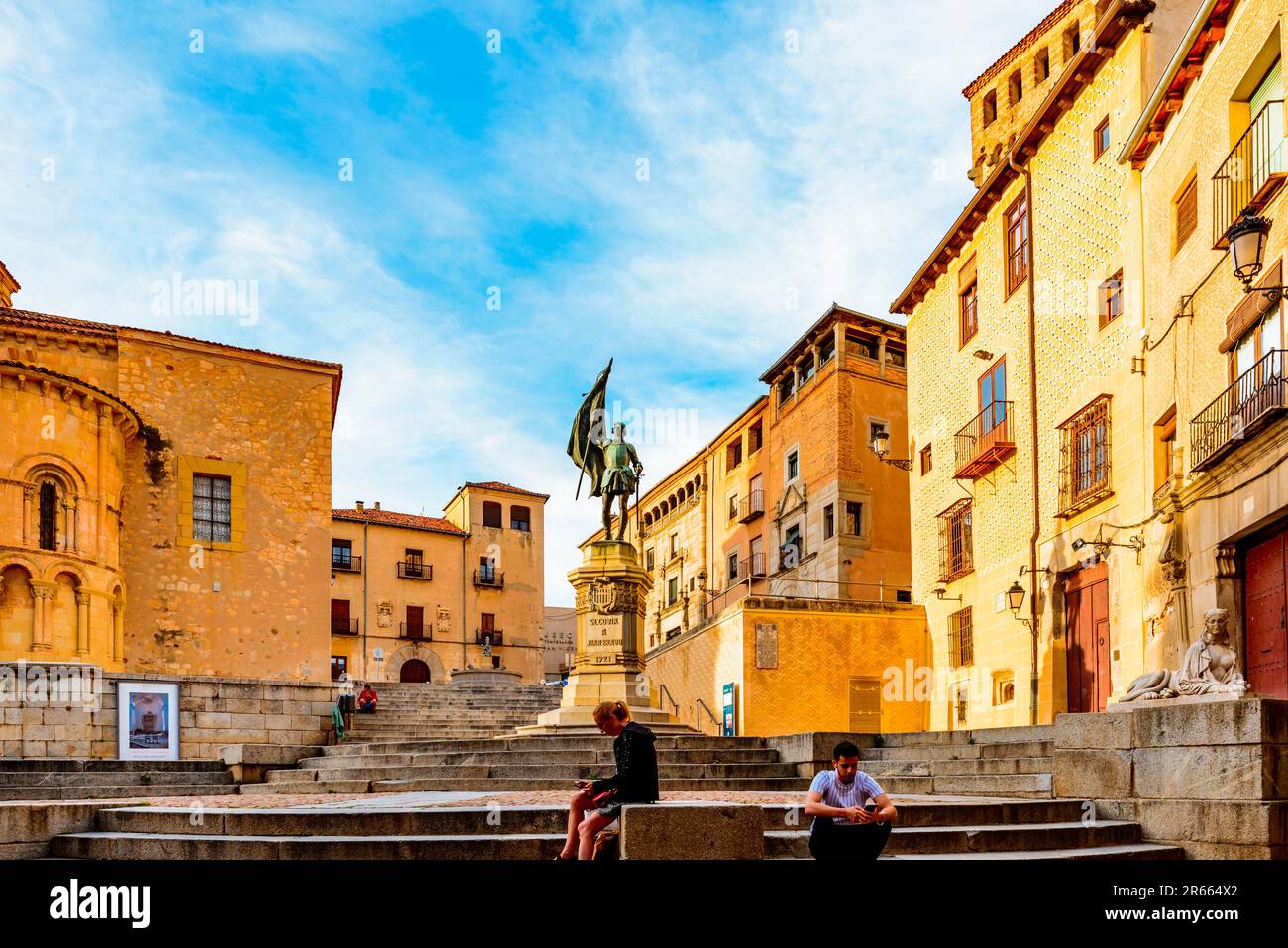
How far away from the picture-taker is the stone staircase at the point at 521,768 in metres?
15.4

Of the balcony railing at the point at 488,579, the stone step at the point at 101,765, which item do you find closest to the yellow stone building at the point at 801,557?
the balcony railing at the point at 488,579

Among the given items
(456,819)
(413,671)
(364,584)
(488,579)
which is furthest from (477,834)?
(488,579)

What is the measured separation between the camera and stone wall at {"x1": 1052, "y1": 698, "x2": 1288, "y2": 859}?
31.0 ft

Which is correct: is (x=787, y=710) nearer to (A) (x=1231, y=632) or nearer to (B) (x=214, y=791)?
(A) (x=1231, y=632)

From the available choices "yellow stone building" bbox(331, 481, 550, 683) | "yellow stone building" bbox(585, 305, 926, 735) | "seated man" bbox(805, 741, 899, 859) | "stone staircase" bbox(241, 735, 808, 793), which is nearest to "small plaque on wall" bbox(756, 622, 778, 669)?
"yellow stone building" bbox(585, 305, 926, 735)

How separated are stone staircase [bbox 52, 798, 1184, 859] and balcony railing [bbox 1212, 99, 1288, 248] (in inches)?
333

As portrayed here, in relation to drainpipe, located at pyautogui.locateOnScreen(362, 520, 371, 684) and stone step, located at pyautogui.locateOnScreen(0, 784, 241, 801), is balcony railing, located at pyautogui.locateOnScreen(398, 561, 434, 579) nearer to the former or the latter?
drainpipe, located at pyautogui.locateOnScreen(362, 520, 371, 684)

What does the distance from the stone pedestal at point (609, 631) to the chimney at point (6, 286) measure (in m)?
19.6

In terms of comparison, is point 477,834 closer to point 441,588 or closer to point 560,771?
point 560,771

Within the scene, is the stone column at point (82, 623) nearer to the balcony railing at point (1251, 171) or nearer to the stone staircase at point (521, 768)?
the stone staircase at point (521, 768)

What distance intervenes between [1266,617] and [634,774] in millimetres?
10611

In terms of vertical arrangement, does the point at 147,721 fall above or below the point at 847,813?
below

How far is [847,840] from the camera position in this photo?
7.74 metres

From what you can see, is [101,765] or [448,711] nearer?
[101,765]
